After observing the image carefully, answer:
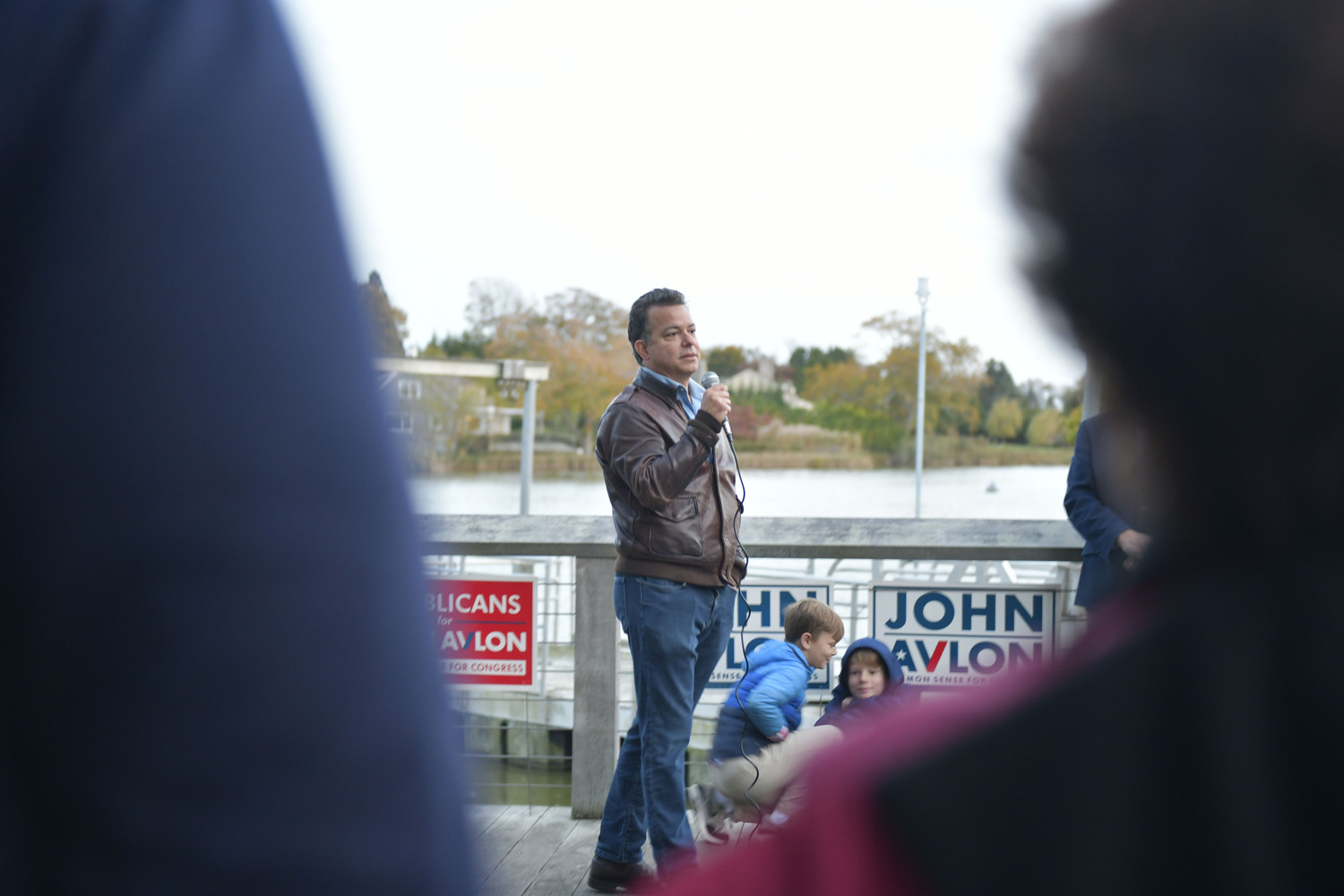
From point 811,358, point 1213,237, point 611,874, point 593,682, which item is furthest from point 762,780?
point 811,358

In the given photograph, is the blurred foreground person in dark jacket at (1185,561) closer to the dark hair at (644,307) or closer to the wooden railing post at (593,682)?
the dark hair at (644,307)

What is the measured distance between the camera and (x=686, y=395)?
381cm

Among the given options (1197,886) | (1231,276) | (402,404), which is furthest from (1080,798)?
(402,404)

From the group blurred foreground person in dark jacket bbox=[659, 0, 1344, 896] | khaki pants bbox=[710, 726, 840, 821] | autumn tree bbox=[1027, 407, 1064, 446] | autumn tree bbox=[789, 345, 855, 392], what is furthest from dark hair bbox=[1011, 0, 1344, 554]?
autumn tree bbox=[789, 345, 855, 392]

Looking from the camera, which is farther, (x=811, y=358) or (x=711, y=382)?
(x=811, y=358)

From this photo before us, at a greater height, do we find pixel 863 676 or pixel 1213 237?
pixel 1213 237

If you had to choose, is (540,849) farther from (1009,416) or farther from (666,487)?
(1009,416)

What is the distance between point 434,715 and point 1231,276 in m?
0.39

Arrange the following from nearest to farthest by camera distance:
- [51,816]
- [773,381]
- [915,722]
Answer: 1. [51,816]
2. [915,722]
3. [773,381]

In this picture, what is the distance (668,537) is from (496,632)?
4.86 ft

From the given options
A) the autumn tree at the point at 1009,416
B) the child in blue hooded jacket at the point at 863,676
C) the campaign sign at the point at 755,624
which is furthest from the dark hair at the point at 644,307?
the autumn tree at the point at 1009,416

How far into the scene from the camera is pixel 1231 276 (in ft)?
1.57

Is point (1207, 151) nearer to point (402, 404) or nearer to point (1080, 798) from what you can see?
point (1080, 798)

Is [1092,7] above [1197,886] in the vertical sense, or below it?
above
